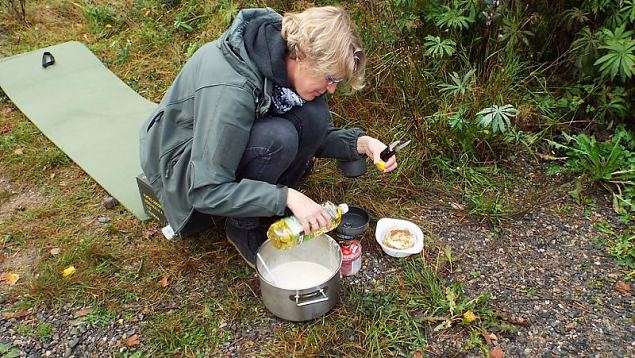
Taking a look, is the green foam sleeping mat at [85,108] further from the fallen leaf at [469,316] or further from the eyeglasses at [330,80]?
the fallen leaf at [469,316]

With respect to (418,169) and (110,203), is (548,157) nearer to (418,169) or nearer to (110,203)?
(418,169)

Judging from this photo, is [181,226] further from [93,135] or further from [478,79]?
[478,79]

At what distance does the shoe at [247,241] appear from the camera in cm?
242

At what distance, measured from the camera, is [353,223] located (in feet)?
8.66

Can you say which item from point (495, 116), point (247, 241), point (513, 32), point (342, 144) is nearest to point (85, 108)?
point (247, 241)

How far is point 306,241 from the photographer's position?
242 centimetres

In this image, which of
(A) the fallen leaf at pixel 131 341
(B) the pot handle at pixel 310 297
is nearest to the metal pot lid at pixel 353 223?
(B) the pot handle at pixel 310 297

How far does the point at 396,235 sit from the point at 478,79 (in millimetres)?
1158

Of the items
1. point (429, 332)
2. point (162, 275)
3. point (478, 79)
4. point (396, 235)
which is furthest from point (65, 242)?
point (478, 79)

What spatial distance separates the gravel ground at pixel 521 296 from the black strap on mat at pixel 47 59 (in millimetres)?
2280

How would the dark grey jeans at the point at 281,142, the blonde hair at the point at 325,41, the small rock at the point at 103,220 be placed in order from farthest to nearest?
the small rock at the point at 103,220, the dark grey jeans at the point at 281,142, the blonde hair at the point at 325,41

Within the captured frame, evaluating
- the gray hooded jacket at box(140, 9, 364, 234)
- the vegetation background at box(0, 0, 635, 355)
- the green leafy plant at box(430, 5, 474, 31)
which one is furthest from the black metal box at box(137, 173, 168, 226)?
the green leafy plant at box(430, 5, 474, 31)

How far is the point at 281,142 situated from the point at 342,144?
1.47 ft

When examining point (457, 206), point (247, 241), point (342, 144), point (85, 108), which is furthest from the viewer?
point (85, 108)
